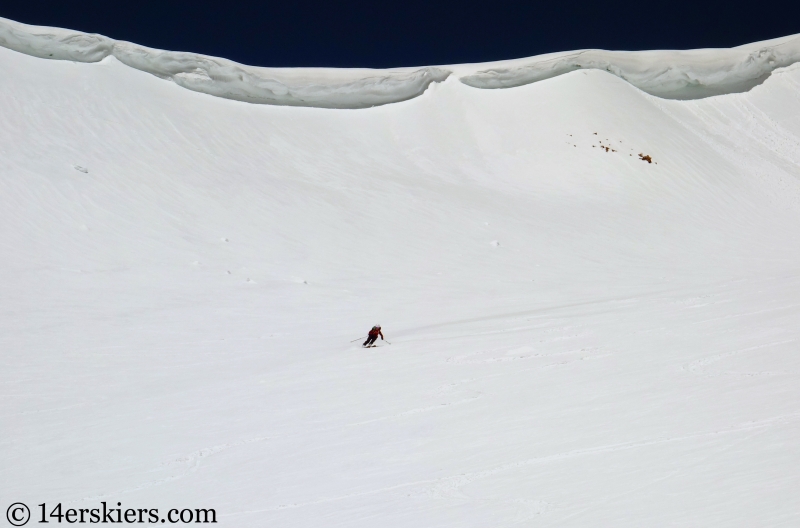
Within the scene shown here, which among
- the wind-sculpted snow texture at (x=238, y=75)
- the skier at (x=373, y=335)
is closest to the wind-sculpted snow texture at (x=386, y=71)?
the wind-sculpted snow texture at (x=238, y=75)

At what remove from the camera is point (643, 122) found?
28750 millimetres

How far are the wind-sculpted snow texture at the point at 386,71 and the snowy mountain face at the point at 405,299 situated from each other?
28 centimetres

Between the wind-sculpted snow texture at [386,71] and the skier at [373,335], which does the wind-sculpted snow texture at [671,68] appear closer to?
the wind-sculpted snow texture at [386,71]

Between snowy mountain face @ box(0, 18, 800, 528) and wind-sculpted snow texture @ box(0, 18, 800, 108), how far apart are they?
28cm

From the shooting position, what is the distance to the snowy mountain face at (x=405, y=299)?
601 cm

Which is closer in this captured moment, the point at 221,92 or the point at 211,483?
the point at 211,483

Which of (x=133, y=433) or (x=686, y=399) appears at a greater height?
(x=133, y=433)

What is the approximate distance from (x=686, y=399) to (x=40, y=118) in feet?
62.0

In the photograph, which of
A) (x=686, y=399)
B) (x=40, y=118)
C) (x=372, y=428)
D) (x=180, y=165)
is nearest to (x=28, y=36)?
(x=40, y=118)

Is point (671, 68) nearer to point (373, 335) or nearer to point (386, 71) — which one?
point (386, 71)

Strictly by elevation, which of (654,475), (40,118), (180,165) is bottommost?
(654,475)

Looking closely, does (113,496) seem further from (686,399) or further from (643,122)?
(643,122)

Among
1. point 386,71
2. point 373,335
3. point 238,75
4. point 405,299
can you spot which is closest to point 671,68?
point 386,71

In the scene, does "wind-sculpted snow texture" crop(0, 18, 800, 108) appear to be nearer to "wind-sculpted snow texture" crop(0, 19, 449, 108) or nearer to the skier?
"wind-sculpted snow texture" crop(0, 19, 449, 108)
